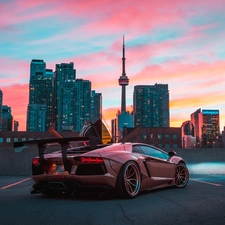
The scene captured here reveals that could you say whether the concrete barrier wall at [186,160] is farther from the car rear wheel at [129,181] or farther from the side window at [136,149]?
the car rear wheel at [129,181]

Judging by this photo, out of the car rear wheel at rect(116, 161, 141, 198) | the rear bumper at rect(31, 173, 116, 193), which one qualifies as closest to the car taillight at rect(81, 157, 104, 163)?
the rear bumper at rect(31, 173, 116, 193)

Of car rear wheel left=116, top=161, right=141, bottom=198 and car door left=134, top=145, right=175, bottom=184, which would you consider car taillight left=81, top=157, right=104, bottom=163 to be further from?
car door left=134, top=145, right=175, bottom=184

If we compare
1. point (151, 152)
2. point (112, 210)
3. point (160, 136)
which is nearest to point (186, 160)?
Result: point (151, 152)

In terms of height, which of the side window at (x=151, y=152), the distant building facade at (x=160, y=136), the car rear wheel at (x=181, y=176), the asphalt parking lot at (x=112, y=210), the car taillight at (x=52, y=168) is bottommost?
the asphalt parking lot at (x=112, y=210)

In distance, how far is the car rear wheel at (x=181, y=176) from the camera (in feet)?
28.0

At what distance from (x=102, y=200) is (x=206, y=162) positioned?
943 cm

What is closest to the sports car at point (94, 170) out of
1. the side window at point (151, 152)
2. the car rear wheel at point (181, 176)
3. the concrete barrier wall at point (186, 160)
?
the side window at point (151, 152)

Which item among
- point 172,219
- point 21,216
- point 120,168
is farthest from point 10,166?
point 172,219

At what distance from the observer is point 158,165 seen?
780 cm

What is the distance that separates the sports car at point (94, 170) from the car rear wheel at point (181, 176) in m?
1.06

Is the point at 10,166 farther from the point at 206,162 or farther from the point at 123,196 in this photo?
the point at 123,196

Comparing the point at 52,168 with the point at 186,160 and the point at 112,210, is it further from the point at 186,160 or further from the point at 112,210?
the point at 186,160

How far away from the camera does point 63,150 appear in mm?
6574

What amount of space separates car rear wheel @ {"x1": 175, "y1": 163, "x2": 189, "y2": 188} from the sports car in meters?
1.06
